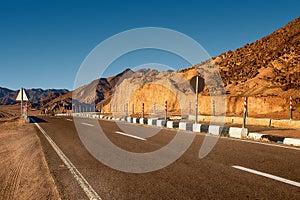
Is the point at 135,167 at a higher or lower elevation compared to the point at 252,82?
lower

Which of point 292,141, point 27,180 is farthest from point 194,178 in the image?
point 292,141

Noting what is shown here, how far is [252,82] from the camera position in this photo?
115ft

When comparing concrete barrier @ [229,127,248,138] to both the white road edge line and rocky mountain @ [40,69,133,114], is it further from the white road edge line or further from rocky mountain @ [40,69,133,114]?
rocky mountain @ [40,69,133,114]

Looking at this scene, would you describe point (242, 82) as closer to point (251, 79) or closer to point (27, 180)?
point (251, 79)

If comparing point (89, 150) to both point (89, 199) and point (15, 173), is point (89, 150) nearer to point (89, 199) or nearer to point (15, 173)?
point (15, 173)

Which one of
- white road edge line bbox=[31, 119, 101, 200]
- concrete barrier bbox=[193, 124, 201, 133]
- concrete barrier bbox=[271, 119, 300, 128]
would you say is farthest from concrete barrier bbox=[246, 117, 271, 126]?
white road edge line bbox=[31, 119, 101, 200]

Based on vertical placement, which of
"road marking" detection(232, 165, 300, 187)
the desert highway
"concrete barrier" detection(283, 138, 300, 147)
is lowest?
the desert highway

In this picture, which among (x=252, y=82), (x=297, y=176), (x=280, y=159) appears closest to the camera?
(x=297, y=176)

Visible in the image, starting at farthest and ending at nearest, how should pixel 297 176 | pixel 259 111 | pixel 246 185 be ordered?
pixel 259 111, pixel 297 176, pixel 246 185

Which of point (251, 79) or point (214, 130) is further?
point (251, 79)

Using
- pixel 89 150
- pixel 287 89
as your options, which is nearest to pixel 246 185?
pixel 89 150

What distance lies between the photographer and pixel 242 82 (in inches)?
1474

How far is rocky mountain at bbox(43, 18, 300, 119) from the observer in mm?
27234

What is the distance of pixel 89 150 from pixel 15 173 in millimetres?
2326
